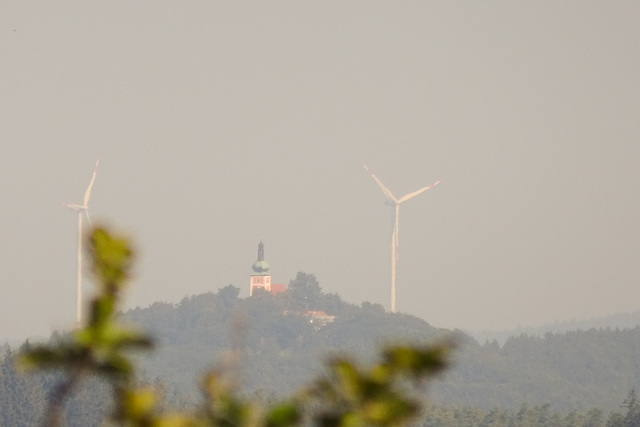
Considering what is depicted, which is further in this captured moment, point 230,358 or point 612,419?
point 612,419

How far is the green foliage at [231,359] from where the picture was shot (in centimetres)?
638

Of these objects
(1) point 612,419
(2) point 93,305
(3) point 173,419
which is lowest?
(1) point 612,419

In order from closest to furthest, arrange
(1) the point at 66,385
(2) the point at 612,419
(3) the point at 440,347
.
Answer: (1) the point at 66,385, (3) the point at 440,347, (2) the point at 612,419

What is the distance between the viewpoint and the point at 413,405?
6.37m

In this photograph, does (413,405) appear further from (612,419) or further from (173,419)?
(612,419)

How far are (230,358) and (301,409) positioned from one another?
516 mm

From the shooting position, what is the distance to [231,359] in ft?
22.1

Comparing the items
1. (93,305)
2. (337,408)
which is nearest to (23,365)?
(93,305)

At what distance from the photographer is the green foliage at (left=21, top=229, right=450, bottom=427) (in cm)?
638

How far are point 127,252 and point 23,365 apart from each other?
60 centimetres

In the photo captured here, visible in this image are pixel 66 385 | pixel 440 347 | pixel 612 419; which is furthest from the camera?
pixel 612 419

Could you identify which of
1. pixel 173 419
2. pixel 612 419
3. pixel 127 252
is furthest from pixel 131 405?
pixel 612 419

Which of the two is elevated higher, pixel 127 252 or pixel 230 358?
pixel 127 252

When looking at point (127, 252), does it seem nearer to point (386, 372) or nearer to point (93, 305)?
point (93, 305)
